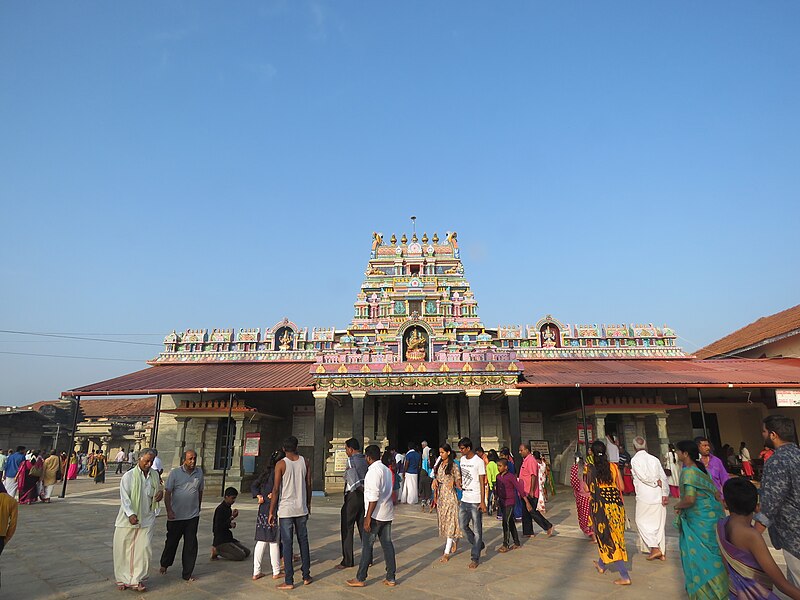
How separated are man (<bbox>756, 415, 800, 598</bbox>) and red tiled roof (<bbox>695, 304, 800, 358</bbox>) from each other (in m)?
20.0

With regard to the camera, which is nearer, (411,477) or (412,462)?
(412,462)

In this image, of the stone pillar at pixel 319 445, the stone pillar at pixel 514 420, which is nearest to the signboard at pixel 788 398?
the stone pillar at pixel 514 420

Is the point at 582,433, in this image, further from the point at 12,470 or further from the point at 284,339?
the point at 12,470

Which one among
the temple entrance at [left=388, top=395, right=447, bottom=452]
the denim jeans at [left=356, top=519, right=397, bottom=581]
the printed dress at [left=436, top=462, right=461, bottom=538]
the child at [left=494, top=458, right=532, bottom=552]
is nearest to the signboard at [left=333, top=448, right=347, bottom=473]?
the temple entrance at [left=388, top=395, right=447, bottom=452]

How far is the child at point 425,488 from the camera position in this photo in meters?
13.1

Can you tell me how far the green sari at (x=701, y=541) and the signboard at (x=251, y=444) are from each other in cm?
1466

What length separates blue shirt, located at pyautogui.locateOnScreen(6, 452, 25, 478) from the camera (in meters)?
13.3

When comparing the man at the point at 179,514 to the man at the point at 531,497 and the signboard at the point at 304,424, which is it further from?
the signboard at the point at 304,424

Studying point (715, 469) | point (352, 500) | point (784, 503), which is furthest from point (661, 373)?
point (784, 503)

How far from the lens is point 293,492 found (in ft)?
19.3

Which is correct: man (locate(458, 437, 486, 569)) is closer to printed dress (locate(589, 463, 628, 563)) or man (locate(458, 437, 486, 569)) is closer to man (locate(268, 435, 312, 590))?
printed dress (locate(589, 463, 628, 563))

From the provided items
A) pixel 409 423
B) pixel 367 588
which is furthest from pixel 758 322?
pixel 367 588

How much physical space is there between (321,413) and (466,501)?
33.2 feet

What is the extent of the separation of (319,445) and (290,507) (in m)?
10.4
